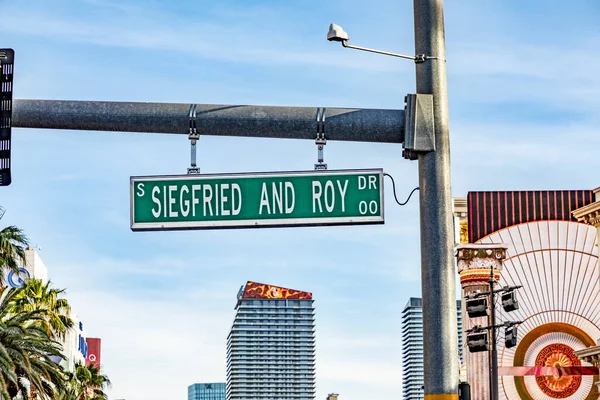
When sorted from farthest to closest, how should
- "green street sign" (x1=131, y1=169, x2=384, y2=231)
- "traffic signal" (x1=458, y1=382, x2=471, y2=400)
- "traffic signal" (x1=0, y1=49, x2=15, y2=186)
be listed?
1. "traffic signal" (x1=0, y1=49, x2=15, y2=186)
2. "green street sign" (x1=131, y1=169, x2=384, y2=231)
3. "traffic signal" (x1=458, y1=382, x2=471, y2=400)

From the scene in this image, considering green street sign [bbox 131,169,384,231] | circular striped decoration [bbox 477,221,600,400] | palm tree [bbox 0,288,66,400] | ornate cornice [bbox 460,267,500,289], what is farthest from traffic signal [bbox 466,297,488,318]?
ornate cornice [bbox 460,267,500,289]

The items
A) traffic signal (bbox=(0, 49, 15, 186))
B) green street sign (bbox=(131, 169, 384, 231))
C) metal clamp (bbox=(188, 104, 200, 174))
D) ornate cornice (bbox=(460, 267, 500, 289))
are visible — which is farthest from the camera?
ornate cornice (bbox=(460, 267, 500, 289))

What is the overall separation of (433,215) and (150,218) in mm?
2382

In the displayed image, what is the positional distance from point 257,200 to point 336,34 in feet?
5.10

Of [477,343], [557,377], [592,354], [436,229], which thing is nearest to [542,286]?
[557,377]

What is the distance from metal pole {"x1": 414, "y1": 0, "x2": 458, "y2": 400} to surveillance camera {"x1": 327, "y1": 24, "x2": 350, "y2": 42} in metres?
0.64

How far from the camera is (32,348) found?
5000cm

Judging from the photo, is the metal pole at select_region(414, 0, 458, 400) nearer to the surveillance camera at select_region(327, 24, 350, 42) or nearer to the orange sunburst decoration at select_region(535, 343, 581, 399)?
the surveillance camera at select_region(327, 24, 350, 42)

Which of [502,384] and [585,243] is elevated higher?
[585,243]

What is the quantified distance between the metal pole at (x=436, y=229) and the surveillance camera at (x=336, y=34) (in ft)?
2.10

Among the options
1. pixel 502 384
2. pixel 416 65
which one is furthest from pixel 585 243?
pixel 416 65

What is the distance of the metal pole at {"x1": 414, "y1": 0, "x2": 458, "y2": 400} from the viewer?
30.3 feet

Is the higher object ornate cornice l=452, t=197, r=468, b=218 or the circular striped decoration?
ornate cornice l=452, t=197, r=468, b=218

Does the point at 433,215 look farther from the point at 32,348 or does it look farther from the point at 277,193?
the point at 32,348
